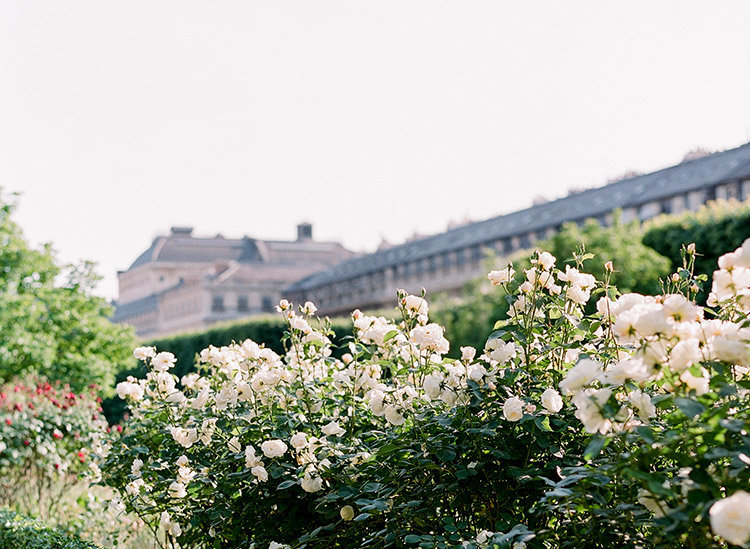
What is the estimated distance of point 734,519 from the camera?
1391 mm

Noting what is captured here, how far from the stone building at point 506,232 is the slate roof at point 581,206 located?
4 cm

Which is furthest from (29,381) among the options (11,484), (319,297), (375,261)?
(319,297)

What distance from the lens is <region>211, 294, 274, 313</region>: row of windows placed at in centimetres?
7075

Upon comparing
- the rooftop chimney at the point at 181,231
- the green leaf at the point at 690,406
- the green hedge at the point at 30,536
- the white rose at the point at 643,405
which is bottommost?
the green hedge at the point at 30,536

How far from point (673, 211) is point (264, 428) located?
121 feet

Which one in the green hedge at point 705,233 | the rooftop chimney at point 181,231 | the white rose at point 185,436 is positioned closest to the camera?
the white rose at point 185,436

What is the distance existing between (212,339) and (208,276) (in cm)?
4826

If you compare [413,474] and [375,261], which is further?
[375,261]

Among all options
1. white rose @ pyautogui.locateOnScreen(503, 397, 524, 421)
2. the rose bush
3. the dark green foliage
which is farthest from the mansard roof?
white rose @ pyautogui.locateOnScreen(503, 397, 524, 421)

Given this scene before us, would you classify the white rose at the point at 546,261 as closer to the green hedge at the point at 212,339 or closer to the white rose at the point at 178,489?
the white rose at the point at 178,489

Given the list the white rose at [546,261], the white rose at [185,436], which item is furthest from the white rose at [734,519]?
the white rose at [185,436]

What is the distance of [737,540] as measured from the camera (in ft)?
4.58

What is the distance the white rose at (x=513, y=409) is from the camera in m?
2.43

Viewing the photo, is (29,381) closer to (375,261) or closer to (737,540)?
(737,540)
